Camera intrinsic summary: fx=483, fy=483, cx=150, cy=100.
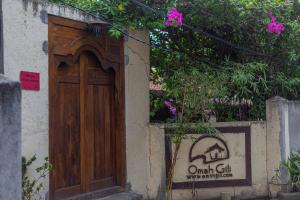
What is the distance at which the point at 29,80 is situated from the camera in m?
5.92

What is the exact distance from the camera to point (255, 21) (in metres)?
8.41

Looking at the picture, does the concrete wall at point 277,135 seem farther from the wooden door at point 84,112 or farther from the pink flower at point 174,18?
the wooden door at point 84,112

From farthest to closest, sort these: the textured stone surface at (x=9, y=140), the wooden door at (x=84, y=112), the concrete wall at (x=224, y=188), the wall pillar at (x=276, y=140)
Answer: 1. the wall pillar at (x=276, y=140)
2. the concrete wall at (x=224, y=188)
3. the wooden door at (x=84, y=112)
4. the textured stone surface at (x=9, y=140)

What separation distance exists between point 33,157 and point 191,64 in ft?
13.0

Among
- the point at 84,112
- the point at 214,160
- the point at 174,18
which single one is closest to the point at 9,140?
the point at 84,112

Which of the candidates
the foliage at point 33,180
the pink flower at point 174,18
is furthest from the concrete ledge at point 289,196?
the foliage at point 33,180

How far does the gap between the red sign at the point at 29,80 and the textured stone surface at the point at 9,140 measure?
7.79ft

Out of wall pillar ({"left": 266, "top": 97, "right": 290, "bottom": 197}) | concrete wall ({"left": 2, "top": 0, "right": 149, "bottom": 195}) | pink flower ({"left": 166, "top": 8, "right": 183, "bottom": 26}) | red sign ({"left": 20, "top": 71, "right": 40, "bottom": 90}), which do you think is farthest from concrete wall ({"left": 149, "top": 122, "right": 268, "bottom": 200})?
red sign ({"left": 20, "top": 71, "right": 40, "bottom": 90})

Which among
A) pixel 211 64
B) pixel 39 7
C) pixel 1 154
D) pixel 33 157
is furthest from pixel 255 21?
pixel 1 154

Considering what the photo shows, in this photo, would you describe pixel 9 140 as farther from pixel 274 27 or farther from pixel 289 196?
pixel 289 196

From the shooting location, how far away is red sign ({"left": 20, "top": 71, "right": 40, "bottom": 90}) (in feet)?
19.1

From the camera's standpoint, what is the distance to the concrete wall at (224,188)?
26.8ft

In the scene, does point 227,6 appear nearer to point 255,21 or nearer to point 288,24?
point 255,21

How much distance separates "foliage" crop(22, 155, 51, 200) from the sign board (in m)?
2.73
